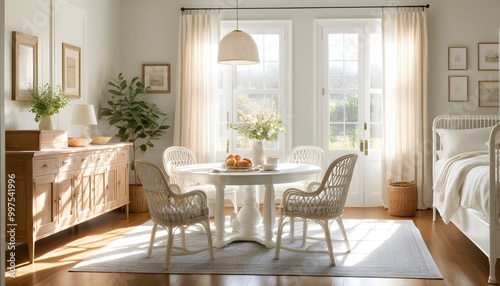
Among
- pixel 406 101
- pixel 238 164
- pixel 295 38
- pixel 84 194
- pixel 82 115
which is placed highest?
pixel 295 38

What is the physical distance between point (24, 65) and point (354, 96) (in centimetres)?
409

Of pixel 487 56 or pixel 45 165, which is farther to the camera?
pixel 487 56

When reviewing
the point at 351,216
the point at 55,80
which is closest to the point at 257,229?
the point at 351,216

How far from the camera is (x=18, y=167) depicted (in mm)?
4492

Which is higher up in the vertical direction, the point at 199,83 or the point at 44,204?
the point at 199,83

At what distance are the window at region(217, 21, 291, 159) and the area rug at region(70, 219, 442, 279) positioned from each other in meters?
2.20

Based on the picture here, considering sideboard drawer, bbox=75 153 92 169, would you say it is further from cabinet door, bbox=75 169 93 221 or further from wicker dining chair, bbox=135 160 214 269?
wicker dining chair, bbox=135 160 214 269

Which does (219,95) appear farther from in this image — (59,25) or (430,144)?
(430,144)

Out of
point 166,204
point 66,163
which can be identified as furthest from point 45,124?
point 166,204

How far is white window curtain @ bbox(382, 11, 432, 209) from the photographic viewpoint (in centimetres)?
706

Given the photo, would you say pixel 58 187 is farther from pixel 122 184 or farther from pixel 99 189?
pixel 122 184

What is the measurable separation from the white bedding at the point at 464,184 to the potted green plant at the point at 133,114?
3.49m

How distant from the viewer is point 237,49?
16.3ft

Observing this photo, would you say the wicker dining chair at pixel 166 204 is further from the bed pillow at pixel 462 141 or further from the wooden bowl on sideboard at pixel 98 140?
the bed pillow at pixel 462 141
